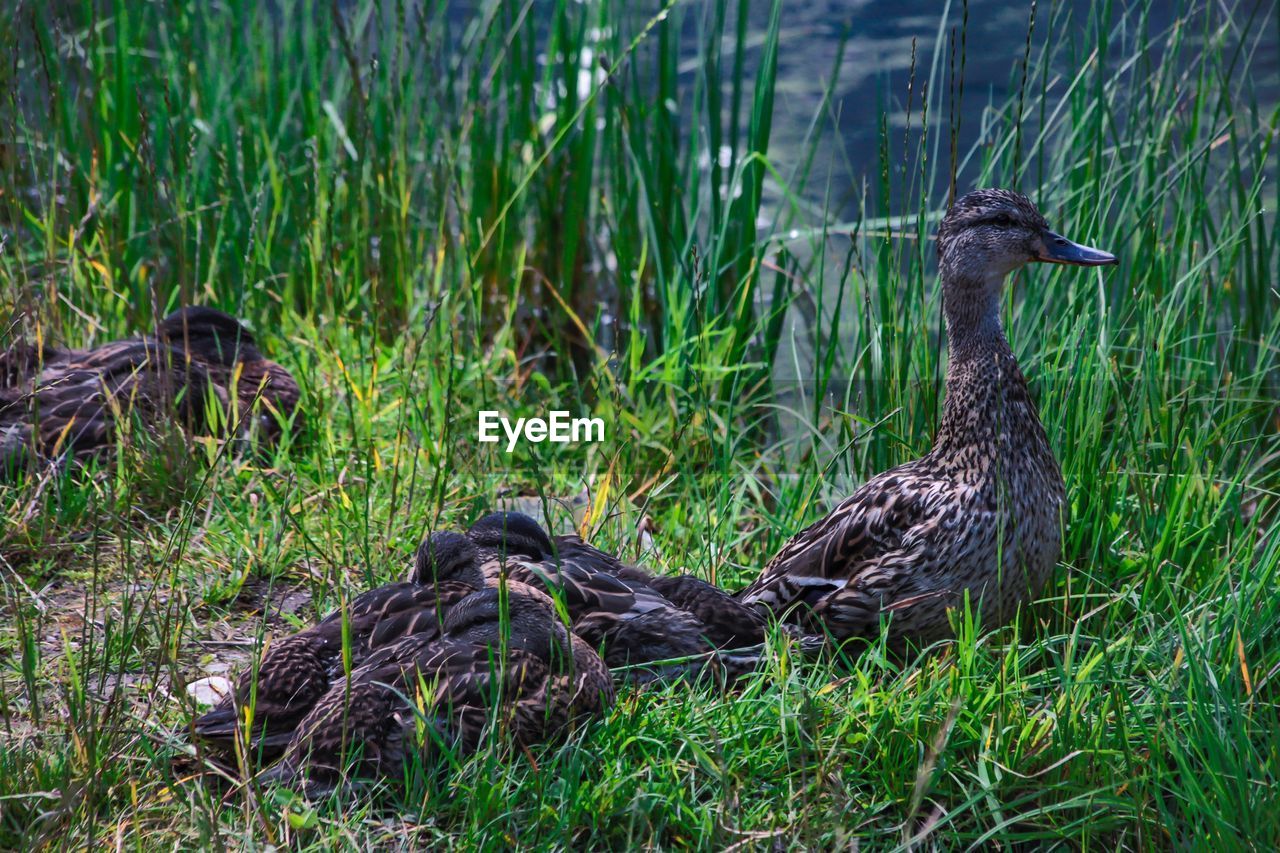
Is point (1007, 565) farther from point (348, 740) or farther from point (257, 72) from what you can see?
point (257, 72)

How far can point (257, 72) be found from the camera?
23.8 feet

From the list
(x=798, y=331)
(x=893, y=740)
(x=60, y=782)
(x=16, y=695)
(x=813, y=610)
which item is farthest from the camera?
(x=798, y=331)

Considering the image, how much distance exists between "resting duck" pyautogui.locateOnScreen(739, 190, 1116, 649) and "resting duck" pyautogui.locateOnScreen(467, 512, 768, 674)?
8.3 inches

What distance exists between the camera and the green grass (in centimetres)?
321

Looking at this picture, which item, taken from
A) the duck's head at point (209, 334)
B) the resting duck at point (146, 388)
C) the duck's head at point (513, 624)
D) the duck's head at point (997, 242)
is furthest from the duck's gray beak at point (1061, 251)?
the duck's head at point (209, 334)

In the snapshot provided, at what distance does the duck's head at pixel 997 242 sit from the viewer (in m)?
4.29

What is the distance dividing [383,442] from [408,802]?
238cm

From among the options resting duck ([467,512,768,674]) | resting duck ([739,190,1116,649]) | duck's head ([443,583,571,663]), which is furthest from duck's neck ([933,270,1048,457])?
duck's head ([443,583,571,663])

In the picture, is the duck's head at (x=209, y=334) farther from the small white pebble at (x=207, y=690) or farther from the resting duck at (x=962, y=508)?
the resting duck at (x=962, y=508)

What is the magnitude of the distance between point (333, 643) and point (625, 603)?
31.6 inches

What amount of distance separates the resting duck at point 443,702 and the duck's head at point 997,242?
5.90ft

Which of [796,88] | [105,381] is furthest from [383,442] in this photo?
[796,88]

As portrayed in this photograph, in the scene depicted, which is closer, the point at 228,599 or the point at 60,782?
the point at 60,782

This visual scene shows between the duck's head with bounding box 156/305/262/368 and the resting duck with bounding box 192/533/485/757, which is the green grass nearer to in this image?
the resting duck with bounding box 192/533/485/757
